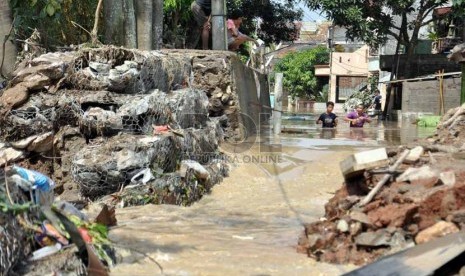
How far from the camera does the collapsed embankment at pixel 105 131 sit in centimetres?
715

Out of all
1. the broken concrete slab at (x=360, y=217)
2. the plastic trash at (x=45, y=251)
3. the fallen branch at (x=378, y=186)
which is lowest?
the plastic trash at (x=45, y=251)

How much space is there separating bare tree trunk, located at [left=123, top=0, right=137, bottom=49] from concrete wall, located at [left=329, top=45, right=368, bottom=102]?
29550mm

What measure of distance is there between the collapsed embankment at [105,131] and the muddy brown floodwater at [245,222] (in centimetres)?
42

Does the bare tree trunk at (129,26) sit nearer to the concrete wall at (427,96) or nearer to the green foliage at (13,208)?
the green foliage at (13,208)

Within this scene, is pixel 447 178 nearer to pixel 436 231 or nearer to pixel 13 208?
pixel 436 231

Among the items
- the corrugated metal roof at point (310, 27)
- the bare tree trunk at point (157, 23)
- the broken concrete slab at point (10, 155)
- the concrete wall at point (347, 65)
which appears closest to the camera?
the broken concrete slab at point (10, 155)

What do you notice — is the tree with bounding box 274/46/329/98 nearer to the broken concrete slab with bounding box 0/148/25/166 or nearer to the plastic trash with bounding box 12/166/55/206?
the broken concrete slab with bounding box 0/148/25/166

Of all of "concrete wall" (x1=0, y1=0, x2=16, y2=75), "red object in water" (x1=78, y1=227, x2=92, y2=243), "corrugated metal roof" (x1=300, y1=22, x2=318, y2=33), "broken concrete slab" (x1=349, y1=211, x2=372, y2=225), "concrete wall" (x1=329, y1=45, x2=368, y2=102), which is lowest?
"red object in water" (x1=78, y1=227, x2=92, y2=243)

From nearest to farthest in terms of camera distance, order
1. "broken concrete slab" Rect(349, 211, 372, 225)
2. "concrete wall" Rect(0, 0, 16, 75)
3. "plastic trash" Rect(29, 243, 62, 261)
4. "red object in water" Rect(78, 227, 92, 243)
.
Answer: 1. "plastic trash" Rect(29, 243, 62, 261)
2. "red object in water" Rect(78, 227, 92, 243)
3. "broken concrete slab" Rect(349, 211, 372, 225)
4. "concrete wall" Rect(0, 0, 16, 75)

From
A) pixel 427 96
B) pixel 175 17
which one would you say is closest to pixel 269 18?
pixel 175 17

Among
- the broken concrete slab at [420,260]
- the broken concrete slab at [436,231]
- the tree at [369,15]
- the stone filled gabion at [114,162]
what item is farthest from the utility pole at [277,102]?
the broken concrete slab at [420,260]

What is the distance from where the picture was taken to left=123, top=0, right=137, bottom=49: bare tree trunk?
34.6 ft

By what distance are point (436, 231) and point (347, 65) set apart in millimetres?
36727

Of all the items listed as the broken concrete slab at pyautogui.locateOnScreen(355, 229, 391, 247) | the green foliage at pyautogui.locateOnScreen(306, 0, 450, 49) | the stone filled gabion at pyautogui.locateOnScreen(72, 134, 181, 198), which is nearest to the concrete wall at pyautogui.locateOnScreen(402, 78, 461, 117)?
the green foliage at pyautogui.locateOnScreen(306, 0, 450, 49)
